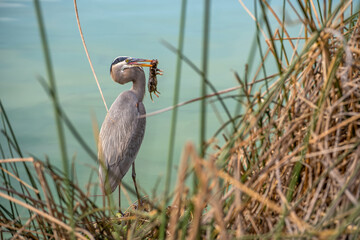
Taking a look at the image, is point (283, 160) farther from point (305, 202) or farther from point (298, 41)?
point (298, 41)

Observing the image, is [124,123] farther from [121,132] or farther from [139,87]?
[139,87]

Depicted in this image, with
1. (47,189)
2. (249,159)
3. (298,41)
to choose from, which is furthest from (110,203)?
(298,41)

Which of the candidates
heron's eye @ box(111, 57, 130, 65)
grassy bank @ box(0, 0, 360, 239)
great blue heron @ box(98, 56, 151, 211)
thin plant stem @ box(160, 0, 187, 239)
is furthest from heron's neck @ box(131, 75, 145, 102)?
thin plant stem @ box(160, 0, 187, 239)

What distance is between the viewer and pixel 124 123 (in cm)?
192

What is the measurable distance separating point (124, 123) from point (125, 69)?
0.25 meters

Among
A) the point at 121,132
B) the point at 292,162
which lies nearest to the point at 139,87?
the point at 121,132

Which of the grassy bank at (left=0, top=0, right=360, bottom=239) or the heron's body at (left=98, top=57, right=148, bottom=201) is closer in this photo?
the grassy bank at (left=0, top=0, right=360, bottom=239)

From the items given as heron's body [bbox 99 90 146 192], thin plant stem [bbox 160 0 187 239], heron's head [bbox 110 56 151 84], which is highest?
thin plant stem [bbox 160 0 187 239]

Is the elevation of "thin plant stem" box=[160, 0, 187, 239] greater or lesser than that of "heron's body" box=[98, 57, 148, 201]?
greater

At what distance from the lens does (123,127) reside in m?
1.92

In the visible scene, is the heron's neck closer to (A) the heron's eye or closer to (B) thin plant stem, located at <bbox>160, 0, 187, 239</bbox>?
(A) the heron's eye

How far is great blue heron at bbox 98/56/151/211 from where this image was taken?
189cm

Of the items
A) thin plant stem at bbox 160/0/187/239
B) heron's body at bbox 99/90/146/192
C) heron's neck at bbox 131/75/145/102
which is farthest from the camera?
heron's neck at bbox 131/75/145/102

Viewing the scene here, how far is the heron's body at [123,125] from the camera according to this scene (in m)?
1.89
